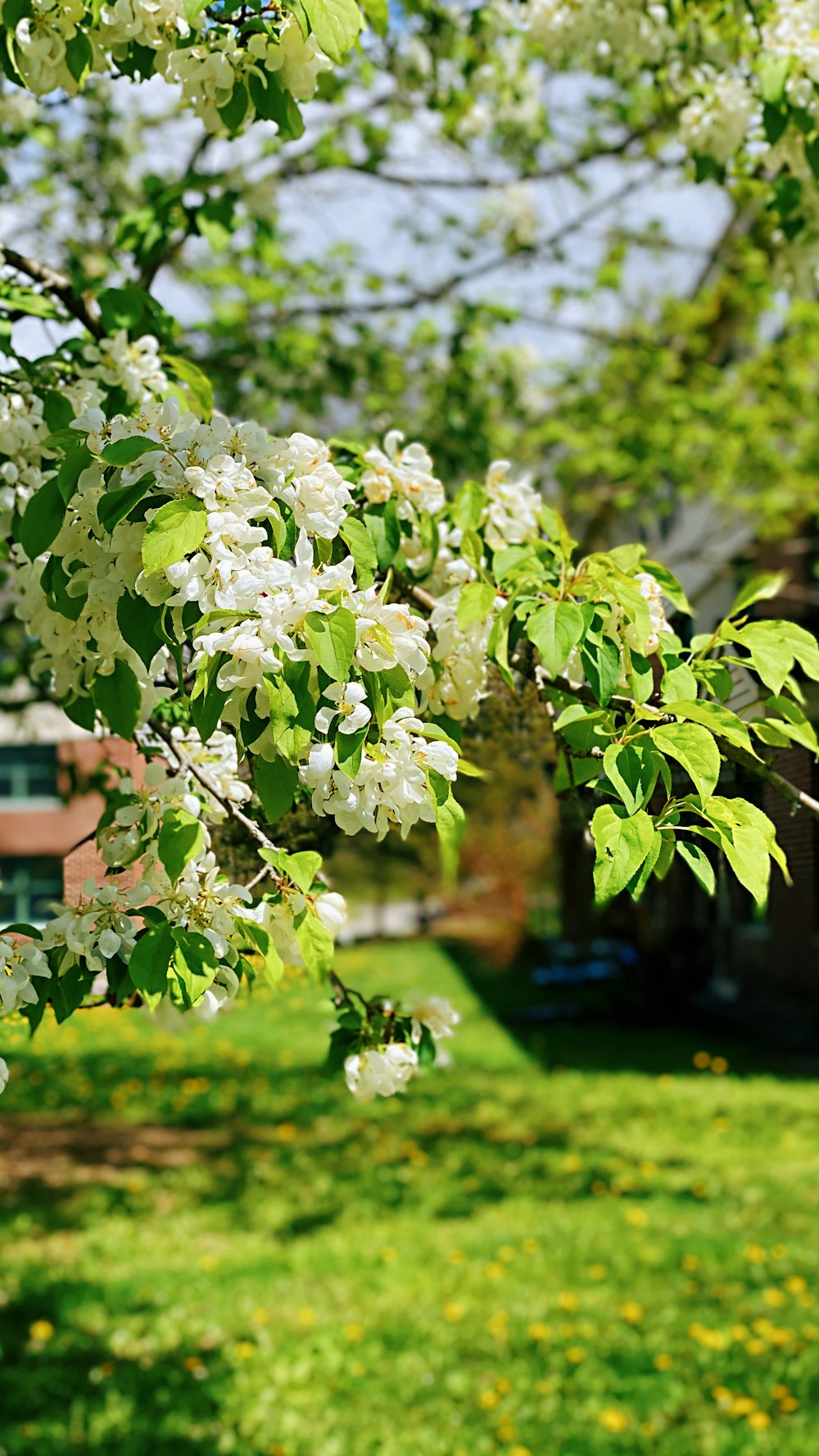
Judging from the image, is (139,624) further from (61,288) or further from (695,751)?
(61,288)

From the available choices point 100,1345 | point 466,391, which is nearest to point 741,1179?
point 100,1345

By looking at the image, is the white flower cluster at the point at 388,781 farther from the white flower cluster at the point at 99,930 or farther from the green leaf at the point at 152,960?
the white flower cluster at the point at 99,930

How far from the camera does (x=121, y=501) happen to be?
139 centimetres

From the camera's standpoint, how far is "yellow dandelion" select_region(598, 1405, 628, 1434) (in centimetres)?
380

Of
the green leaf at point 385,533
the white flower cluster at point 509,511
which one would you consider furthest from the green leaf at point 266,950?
the white flower cluster at point 509,511

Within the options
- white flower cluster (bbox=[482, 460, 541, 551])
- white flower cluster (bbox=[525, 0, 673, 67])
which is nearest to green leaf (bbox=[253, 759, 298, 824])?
white flower cluster (bbox=[482, 460, 541, 551])

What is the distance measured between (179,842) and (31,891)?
1088 millimetres

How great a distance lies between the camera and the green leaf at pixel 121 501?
138 cm

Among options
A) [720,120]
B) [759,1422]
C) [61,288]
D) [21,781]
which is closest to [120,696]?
[61,288]

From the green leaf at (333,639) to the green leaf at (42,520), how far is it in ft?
1.26

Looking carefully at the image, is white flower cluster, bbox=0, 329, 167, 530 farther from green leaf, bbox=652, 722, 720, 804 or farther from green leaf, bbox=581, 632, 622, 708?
green leaf, bbox=652, 722, 720, 804

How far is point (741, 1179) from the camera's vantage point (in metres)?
6.38

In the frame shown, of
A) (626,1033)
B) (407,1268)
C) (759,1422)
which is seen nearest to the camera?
(759,1422)

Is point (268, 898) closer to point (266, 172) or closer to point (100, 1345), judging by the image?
point (100, 1345)
